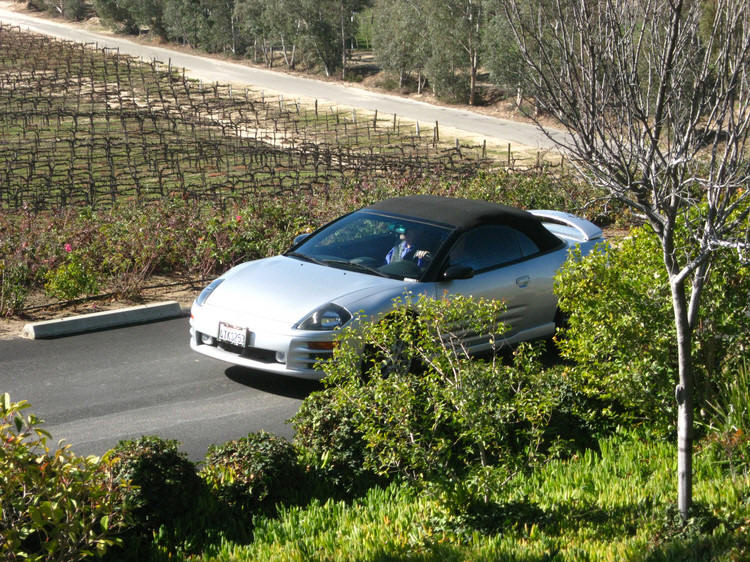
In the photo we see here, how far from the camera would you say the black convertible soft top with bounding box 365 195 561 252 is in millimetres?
8914

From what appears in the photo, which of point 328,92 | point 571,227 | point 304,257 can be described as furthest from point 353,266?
point 328,92

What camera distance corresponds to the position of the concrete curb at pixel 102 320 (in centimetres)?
970

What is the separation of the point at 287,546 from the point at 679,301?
2.43 meters

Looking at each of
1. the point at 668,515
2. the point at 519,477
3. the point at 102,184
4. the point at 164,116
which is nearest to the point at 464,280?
the point at 519,477

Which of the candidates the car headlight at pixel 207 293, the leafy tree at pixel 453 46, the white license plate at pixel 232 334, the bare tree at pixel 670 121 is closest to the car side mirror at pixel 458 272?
the white license plate at pixel 232 334

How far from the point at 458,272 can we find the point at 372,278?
0.77 meters

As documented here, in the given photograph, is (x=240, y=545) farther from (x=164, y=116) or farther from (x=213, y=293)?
(x=164, y=116)

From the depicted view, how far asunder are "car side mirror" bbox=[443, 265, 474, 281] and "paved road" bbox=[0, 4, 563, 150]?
2155cm

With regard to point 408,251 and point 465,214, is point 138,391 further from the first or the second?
point 465,214

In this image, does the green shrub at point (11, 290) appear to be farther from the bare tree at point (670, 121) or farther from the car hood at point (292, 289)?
the bare tree at point (670, 121)

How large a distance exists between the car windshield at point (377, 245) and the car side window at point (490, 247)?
207 mm

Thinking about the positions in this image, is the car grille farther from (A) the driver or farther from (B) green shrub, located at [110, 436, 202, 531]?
(B) green shrub, located at [110, 436, 202, 531]

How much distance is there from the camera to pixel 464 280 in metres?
8.56

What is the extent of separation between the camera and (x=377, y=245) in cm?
888
